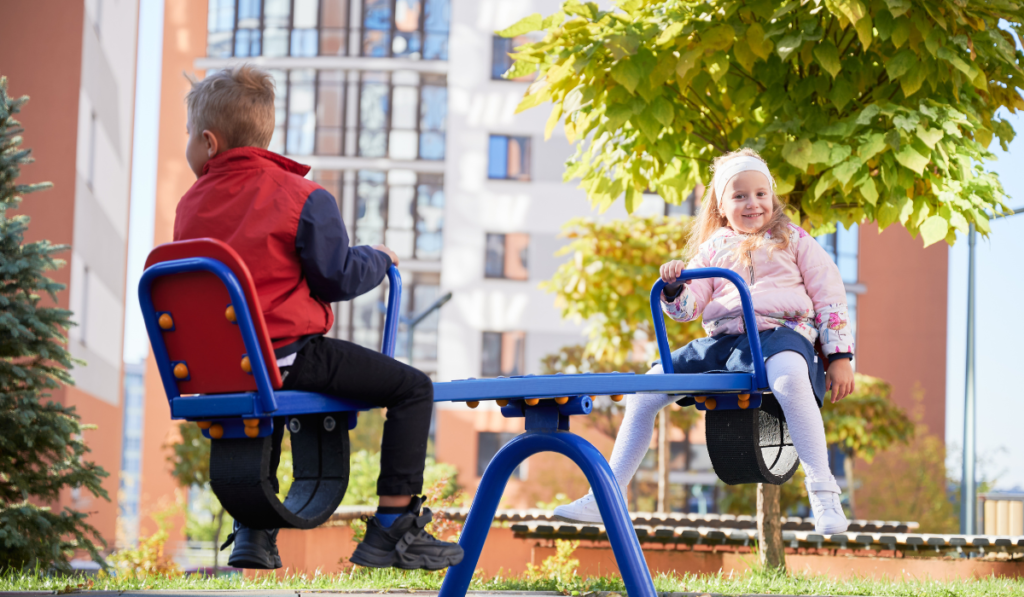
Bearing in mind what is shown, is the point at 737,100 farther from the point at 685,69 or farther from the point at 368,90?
the point at 368,90

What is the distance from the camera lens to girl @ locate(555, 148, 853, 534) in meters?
3.10

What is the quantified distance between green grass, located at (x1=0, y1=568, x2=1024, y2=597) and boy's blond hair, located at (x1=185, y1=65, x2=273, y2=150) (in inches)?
128

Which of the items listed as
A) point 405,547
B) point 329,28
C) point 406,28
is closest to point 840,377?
point 405,547

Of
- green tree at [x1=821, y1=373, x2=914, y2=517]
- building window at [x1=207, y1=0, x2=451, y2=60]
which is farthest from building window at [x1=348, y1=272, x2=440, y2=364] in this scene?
green tree at [x1=821, y1=373, x2=914, y2=517]

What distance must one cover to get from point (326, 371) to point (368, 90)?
2775cm

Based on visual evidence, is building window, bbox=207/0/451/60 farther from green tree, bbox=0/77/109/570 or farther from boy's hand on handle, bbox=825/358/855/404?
boy's hand on handle, bbox=825/358/855/404

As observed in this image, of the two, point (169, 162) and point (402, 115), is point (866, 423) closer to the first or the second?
point (402, 115)

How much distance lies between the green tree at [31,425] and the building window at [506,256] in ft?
63.3

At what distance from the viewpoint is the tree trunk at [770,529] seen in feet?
20.4

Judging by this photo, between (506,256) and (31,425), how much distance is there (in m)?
20.1

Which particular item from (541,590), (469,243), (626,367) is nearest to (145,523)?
(469,243)

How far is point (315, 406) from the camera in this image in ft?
8.33

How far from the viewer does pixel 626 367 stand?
1571cm

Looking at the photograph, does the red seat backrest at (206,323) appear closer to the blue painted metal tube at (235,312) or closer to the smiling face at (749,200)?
the blue painted metal tube at (235,312)
